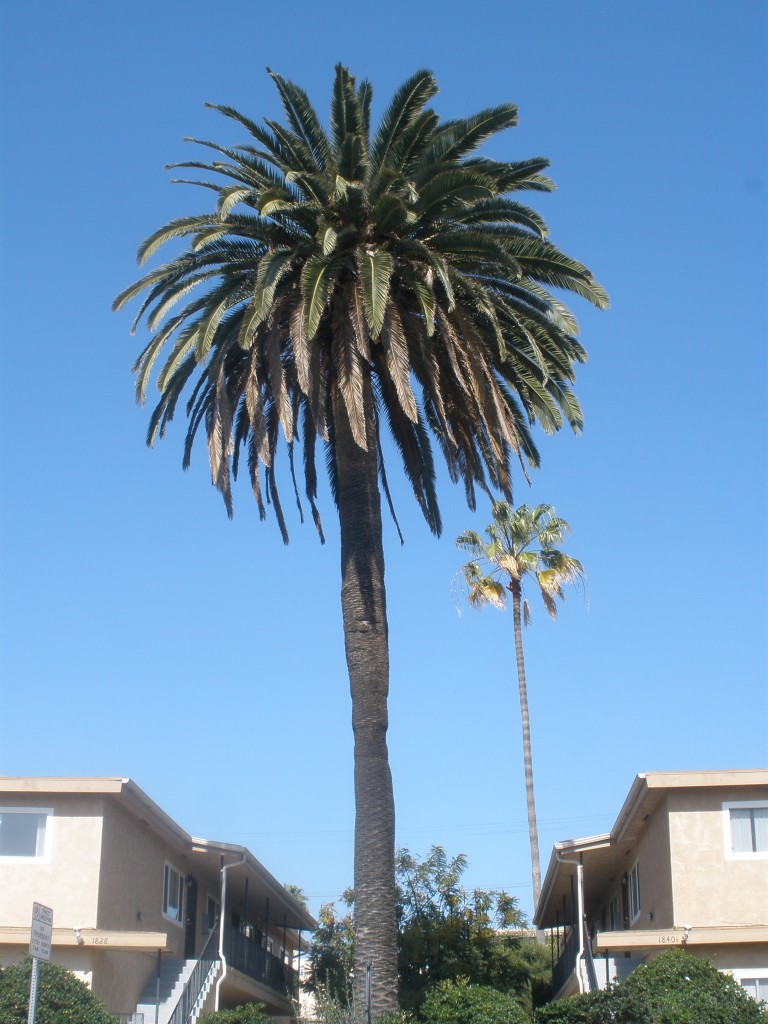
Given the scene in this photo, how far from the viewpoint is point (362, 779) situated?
1866cm

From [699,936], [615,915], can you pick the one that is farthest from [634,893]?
[699,936]

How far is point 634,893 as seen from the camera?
27094 mm

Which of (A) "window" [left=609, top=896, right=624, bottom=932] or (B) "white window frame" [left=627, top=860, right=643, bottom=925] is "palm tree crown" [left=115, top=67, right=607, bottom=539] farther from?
(A) "window" [left=609, top=896, right=624, bottom=932]

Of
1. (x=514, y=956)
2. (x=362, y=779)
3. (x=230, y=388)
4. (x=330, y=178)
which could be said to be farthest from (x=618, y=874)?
(x=330, y=178)

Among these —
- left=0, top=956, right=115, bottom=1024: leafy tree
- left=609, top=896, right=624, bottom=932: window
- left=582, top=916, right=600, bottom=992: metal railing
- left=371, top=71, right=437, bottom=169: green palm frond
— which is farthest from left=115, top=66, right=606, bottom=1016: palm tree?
left=609, top=896, right=624, bottom=932: window

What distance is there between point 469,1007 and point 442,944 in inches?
602

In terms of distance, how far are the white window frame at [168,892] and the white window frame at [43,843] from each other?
5610mm

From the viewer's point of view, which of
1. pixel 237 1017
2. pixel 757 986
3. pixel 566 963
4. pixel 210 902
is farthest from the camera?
pixel 210 902

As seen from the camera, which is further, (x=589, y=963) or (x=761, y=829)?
(x=589, y=963)

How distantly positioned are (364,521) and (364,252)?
4.25 metres

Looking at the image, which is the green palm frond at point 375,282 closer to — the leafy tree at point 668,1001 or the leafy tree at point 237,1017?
the leafy tree at point 668,1001

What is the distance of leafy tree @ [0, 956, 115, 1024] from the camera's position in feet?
57.2

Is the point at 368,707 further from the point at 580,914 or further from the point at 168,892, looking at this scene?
the point at 168,892

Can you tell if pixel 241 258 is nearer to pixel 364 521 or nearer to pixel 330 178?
pixel 330 178
